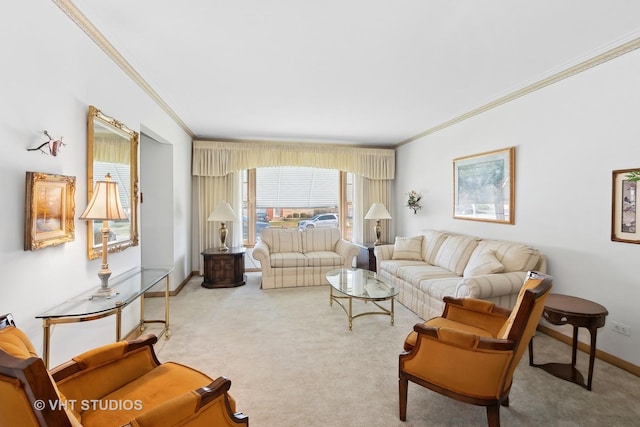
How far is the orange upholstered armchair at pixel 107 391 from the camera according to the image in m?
0.82

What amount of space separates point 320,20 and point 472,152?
2934 millimetres

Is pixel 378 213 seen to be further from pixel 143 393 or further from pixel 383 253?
pixel 143 393

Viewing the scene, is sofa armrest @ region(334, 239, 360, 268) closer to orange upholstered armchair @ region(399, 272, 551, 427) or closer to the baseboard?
the baseboard

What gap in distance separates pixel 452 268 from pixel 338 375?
215 centimetres

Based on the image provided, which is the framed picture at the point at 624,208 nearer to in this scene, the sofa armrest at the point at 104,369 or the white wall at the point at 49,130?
the sofa armrest at the point at 104,369

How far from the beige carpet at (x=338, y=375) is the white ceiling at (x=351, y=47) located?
2603 millimetres

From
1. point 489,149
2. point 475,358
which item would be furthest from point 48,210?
point 489,149

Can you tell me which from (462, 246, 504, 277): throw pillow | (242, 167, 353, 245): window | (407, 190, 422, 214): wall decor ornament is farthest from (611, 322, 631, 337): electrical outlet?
(242, 167, 353, 245): window

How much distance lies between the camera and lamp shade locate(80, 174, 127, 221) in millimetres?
2076

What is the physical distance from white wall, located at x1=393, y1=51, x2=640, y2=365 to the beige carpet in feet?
2.14

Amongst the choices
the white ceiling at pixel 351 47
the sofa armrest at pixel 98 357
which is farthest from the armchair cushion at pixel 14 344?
the white ceiling at pixel 351 47

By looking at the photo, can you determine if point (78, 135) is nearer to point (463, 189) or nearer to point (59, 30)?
point (59, 30)

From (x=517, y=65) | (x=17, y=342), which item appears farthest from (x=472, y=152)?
(x=17, y=342)

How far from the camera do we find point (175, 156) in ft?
14.9
